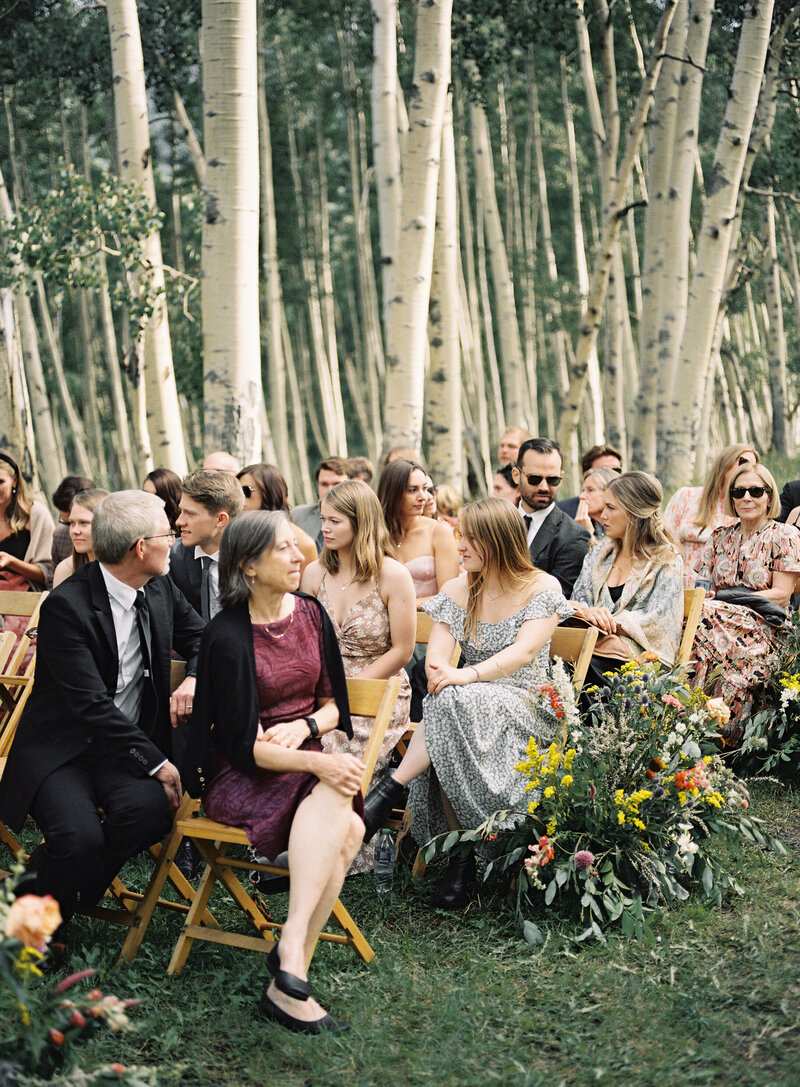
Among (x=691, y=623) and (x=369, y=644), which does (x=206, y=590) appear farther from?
(x=691, y=623)

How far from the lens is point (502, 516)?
15.0 ft

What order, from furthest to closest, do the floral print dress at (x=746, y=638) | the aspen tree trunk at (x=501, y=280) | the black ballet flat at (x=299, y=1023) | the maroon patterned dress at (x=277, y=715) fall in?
1. the aspen tree trunk at (x=501, y=280)
2. the floral print dress at (x=746, y=638)
3. the maroon patterned dress at (x=277, y=715)
4. the black ballet flat at (x=299, y=1023)

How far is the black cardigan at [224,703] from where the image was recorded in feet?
12.0

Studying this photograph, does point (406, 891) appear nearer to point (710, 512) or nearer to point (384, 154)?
point (710, 512)

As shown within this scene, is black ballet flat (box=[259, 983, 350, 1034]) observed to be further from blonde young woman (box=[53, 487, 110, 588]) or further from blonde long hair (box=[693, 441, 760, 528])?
blonde long hair (box=[693, 441, 760, 528])

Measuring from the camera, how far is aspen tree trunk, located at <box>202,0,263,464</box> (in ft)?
21.6

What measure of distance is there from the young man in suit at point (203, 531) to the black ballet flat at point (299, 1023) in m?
1.89

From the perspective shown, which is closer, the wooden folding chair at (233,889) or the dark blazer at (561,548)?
the wooden folding chair at (233,889)

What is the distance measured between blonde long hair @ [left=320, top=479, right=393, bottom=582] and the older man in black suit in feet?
3.49

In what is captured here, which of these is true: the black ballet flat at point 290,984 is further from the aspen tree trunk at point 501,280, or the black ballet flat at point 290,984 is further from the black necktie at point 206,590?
the aspen tree trunk at point 501,280

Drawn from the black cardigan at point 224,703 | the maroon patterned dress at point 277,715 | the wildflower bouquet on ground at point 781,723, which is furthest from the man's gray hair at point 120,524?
the wildflower bouquet on ground at point 781,723

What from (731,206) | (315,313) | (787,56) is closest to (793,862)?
(731,206)

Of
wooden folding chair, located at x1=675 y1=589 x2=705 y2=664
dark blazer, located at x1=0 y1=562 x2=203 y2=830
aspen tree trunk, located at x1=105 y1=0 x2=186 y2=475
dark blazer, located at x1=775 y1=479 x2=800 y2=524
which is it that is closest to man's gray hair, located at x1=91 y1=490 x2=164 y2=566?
dark blazer, located at x1=0 y1=562 x2=203 y2=830

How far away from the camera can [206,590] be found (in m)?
4.96
